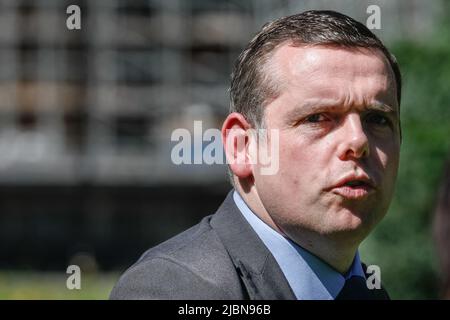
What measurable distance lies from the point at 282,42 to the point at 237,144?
185 millimetres

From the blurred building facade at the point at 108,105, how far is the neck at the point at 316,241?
1978 centimetres

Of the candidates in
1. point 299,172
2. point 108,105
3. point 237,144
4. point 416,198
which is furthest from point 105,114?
point 299,172

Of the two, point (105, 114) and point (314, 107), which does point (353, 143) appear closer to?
point (314, 107)

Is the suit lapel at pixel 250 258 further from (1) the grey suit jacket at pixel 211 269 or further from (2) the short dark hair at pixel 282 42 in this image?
(2) the short dark hair at pixel 282 42

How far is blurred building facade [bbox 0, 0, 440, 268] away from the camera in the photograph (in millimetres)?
21828

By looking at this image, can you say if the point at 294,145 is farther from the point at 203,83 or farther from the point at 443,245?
the point at 203,83

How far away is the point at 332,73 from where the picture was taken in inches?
64.1

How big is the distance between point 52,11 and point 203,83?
3597mm

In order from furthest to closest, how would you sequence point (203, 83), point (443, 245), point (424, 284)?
point (203, 83) < point (424, 284) < point (443, 245)

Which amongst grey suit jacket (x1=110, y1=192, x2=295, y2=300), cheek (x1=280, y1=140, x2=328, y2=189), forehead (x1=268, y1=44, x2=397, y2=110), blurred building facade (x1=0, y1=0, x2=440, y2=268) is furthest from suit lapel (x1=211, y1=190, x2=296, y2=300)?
blurred building facade (x1=0, y1=0, x2=440, y2=268)

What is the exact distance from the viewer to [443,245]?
115 inches

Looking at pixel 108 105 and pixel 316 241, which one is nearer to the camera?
pixel 316 241

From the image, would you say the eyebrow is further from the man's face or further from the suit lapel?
the suit lapel
